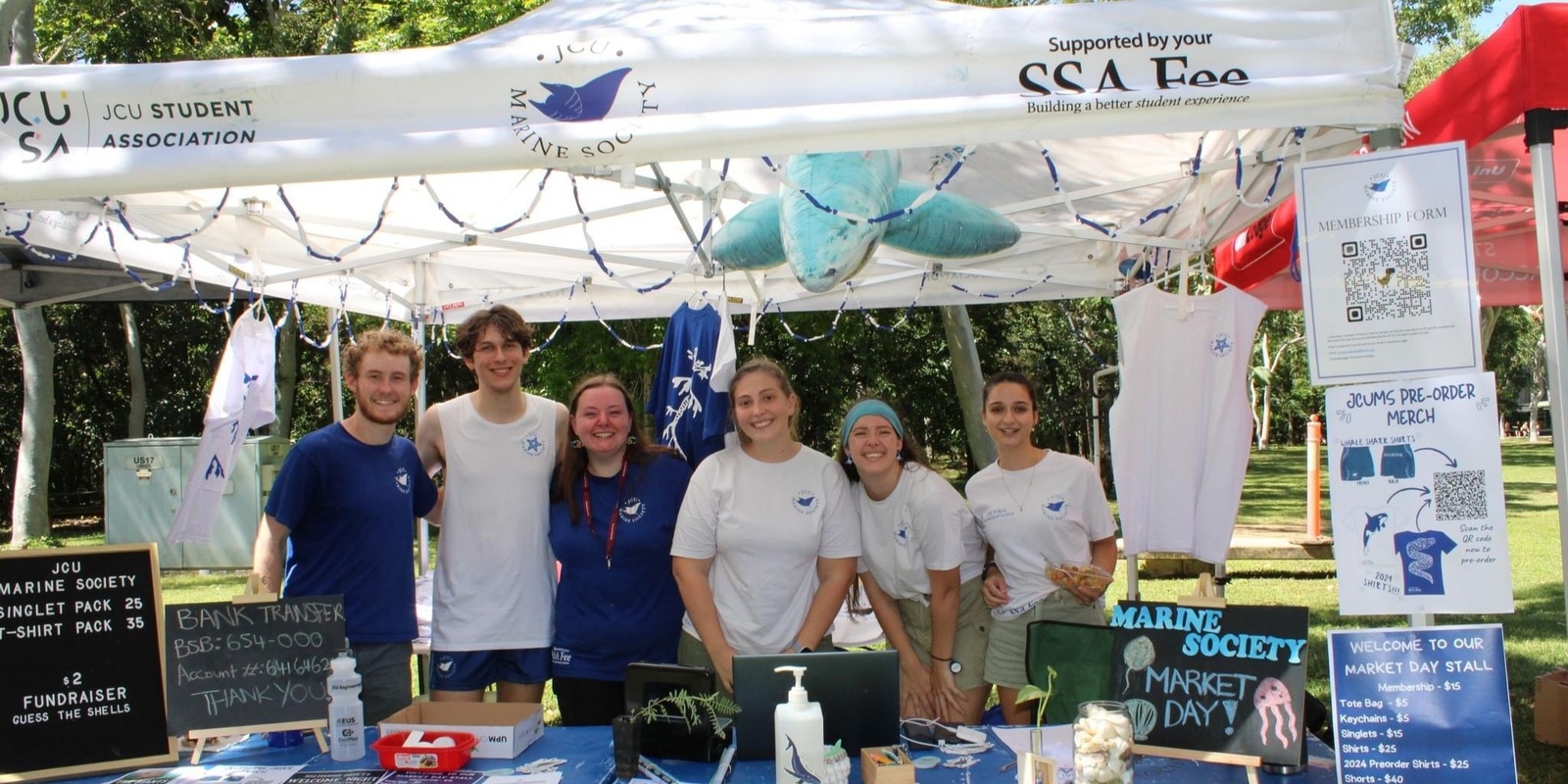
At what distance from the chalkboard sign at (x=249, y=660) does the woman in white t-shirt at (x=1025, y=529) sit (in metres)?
1.80

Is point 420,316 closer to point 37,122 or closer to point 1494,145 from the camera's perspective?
point 37,122

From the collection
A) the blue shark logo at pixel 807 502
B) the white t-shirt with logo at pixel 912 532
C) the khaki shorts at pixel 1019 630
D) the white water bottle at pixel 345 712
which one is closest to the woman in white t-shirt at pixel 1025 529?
the khaki shorts at pixel 1019 630

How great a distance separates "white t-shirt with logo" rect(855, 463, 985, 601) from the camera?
123 inches

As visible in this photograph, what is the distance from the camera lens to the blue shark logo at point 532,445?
3.07 metres

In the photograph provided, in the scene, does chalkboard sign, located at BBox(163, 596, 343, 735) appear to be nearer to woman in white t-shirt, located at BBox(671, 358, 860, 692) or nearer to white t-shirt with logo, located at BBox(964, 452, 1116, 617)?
woman in white t-shirt, located at BBox(671, 358, 860, 692)

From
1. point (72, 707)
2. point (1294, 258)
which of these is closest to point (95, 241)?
point (72, 707)

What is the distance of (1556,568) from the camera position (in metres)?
8.89

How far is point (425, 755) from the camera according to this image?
233cm

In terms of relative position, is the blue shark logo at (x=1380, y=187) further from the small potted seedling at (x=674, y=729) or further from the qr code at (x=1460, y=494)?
the small potted seedling at (x=674, y=729)

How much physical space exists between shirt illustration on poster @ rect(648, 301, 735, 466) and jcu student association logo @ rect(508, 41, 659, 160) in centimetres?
139

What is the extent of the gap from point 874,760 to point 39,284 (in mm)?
4264

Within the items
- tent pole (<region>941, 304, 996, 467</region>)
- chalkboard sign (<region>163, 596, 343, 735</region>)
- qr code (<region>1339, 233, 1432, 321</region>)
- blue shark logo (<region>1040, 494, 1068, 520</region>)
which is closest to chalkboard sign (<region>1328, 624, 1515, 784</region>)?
qr code (<region>1339, 233, 1432, 321</region>)

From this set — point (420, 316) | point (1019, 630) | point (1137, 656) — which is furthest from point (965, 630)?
point (420, 316)

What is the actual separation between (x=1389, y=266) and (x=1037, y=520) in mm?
1245
